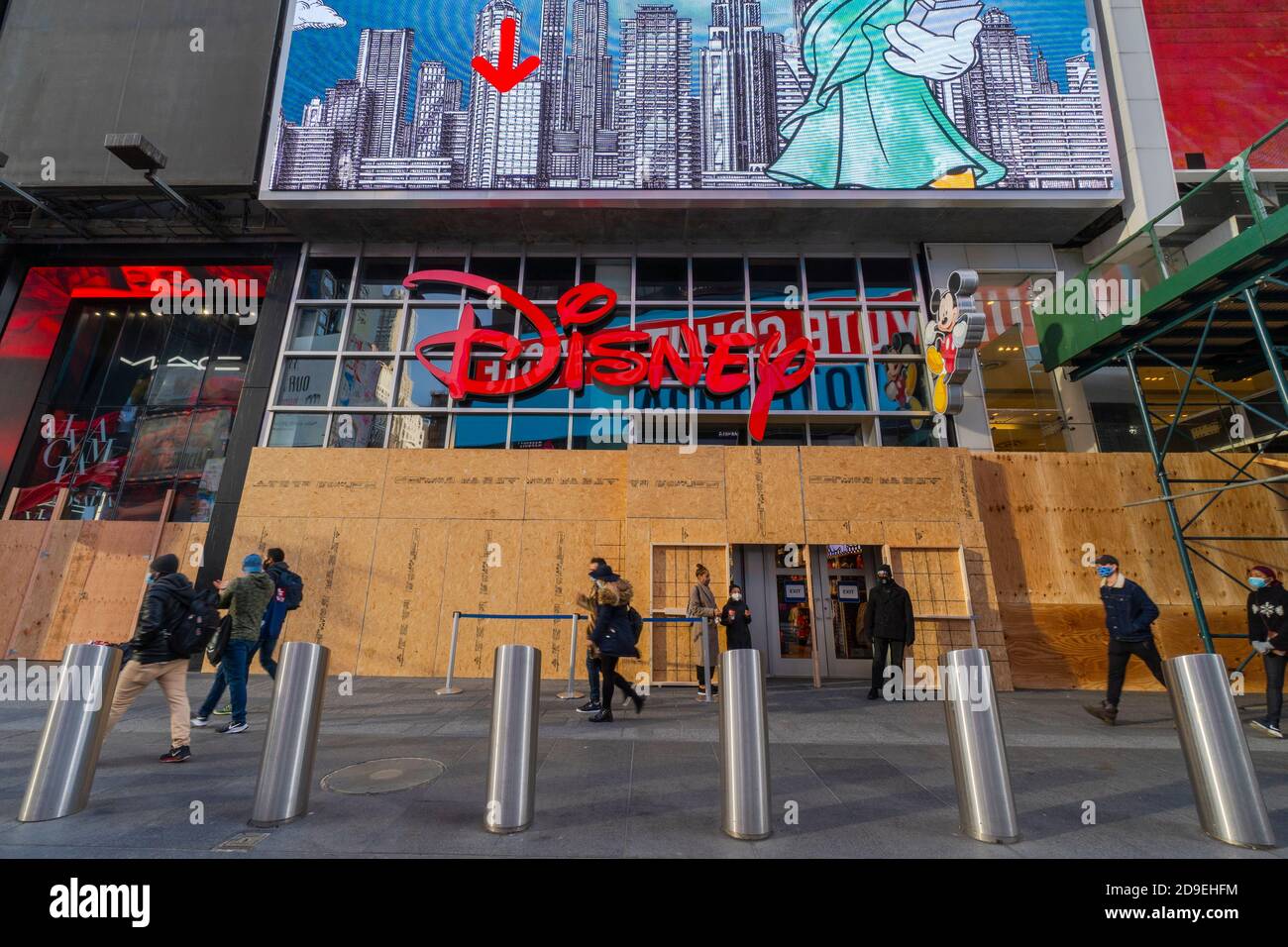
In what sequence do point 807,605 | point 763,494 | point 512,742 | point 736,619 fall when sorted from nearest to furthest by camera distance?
1. point 512,742
2. point 736,619
3. point 807,605
4. point 763,494

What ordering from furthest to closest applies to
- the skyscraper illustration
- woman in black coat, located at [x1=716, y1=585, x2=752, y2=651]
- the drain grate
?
the skyscraper illustration → woman in black coat, located at [x1=716, y1=585, x2=752, y2=651] → the drain grate

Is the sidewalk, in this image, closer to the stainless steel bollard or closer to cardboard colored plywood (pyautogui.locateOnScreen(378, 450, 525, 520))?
the stainless steel bollard

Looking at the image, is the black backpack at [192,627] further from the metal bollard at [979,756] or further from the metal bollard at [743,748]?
the metal bollard at [979,756]

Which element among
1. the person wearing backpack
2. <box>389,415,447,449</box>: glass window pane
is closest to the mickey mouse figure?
<box>389,415,447,449</box>: glass window pane

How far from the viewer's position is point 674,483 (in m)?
11.2

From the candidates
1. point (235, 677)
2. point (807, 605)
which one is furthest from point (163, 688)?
point (807, 605)

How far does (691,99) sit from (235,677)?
14580 millimetres

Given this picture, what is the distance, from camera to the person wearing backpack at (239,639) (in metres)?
6.50

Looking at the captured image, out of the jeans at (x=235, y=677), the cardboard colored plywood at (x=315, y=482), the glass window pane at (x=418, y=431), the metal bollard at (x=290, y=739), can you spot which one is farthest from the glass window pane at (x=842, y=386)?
the jeans at (x=235, y=677)

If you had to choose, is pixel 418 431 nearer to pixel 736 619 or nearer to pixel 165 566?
pixel 165 566

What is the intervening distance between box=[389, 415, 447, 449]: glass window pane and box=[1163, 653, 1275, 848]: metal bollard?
1209 cm

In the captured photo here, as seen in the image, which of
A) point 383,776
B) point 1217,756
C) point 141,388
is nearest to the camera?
point 1217,756

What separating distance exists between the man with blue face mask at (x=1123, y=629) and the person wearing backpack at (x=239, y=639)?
34.5 feet

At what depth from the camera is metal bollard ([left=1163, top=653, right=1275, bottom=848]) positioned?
356 centimetres
